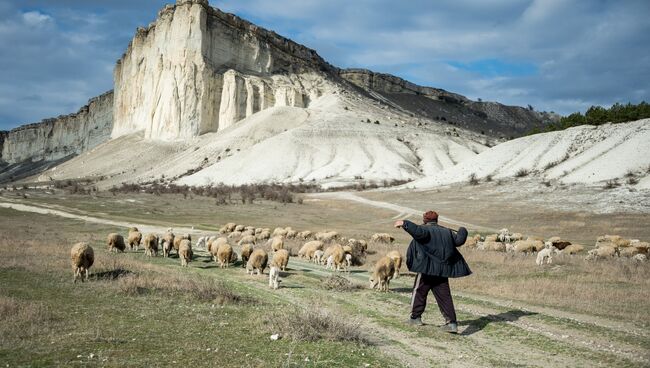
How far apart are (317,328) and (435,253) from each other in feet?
9.30

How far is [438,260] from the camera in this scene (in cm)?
1051

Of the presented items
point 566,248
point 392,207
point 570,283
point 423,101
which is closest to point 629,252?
point 566,248

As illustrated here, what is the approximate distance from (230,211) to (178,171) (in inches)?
1606

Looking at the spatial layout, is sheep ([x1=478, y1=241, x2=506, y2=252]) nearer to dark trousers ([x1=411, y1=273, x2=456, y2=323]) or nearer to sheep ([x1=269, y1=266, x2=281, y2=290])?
sheep ([x1=269, y1=266, x2=281, y2=290])

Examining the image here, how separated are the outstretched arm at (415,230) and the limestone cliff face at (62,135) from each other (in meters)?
145

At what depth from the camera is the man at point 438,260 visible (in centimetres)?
1045

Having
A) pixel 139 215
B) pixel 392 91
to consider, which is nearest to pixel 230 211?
pixel 139 215

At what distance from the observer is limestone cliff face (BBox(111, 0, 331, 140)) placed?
110m

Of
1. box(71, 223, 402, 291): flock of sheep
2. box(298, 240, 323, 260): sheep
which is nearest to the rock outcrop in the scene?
box(71, 223, 402, 291): flock of sheep

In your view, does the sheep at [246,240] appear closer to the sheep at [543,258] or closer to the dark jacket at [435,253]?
the sheep at [543,258]

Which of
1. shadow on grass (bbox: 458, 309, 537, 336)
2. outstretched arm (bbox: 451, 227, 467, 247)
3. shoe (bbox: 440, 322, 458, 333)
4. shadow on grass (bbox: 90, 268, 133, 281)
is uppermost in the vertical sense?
outstretched arm (bbox: 451, 227, 467, 247)

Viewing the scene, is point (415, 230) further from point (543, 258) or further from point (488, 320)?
point (543, 258)

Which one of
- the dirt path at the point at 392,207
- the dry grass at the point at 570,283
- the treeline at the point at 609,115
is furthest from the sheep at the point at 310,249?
the treeline at the point at 609,115

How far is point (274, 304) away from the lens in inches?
528
